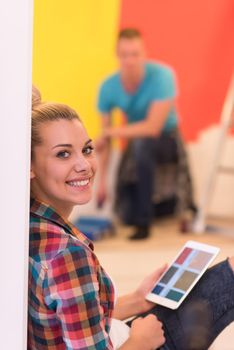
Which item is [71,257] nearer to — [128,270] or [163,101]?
[128,270]

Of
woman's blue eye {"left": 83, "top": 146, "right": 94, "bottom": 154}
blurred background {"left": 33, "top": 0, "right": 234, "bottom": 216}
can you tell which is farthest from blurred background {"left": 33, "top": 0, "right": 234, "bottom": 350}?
woman's blue eye {"left": 83, "top": 146, "right": 94, "bottom": 154}

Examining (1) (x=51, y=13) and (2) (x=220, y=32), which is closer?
(1) (x=51, y=13)

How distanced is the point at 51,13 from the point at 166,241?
0.98 m

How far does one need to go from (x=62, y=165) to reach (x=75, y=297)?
7.1 inches

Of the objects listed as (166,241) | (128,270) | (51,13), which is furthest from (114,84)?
(51,13)

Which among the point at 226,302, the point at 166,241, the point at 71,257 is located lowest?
the point at 166,241

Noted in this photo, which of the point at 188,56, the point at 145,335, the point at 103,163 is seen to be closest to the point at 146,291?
the point at 145,335

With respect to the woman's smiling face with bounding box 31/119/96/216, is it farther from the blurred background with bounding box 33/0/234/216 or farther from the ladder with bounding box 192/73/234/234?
the blurred background with bounding box 33/0/234/216

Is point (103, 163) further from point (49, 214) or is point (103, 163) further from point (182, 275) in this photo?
point (49, 214)

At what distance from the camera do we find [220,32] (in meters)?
2.62

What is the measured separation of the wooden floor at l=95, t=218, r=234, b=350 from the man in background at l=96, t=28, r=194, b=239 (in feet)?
0.34

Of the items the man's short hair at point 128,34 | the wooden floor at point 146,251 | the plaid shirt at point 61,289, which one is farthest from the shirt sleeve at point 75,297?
the man's short hair at point 128,34

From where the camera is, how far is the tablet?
40.8 inches

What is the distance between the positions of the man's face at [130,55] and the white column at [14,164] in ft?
5.19
